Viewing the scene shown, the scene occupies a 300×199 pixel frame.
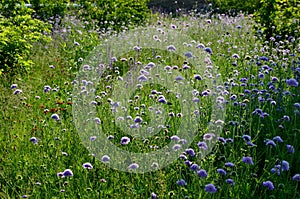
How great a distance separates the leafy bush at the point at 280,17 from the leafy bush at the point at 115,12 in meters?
2.86

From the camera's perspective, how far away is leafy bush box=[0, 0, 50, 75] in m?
5.20

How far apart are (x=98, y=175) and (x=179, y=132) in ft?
2.68

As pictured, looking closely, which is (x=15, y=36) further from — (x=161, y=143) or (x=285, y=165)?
(x=285, y=165)

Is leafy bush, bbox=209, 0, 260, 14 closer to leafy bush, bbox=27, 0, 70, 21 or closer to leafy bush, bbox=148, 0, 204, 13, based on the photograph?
leafy bush, bbox=148, 0, 204, 13

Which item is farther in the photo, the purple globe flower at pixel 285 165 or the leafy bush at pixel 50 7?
the leafy bush at pixel 50 7

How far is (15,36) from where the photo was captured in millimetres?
5211

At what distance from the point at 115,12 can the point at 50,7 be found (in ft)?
6.25

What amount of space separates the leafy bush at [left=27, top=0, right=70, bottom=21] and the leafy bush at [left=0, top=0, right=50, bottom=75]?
3.46 meters

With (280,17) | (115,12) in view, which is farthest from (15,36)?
(280,17)

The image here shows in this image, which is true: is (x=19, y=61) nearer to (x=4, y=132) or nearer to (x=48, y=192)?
(x=4, y=132)

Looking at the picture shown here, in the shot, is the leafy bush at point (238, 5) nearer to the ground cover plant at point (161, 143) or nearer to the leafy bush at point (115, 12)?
the leafy bush at point (115, 12)

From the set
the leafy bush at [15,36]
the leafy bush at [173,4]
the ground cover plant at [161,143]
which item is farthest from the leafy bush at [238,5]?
the leafy bush at [15,36]

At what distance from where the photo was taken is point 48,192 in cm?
293

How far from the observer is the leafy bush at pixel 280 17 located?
6.38 metres
